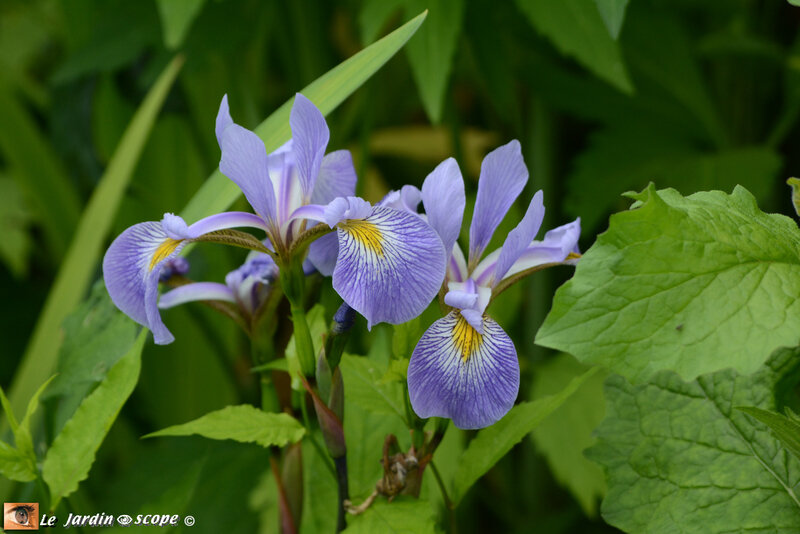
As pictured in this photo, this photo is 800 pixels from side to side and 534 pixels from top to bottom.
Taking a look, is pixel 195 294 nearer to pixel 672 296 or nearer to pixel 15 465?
pixel 15 465

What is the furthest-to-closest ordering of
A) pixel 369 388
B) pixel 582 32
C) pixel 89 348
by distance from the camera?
pixel 582 32 < pixel 89 348 < pixel 369 388

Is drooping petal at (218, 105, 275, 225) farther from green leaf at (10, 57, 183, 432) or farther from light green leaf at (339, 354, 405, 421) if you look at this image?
green leaf at (10, 57, 183, 432)

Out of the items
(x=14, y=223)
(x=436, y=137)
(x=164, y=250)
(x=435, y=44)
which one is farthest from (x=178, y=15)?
(x=436, y=137)

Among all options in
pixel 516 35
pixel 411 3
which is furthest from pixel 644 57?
pixel 411 3

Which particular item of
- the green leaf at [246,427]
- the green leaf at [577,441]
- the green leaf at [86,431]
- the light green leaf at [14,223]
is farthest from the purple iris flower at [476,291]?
the light green leaf at [14,223]

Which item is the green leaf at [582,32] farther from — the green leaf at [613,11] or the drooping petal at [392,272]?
the drooping petal at [392,272]

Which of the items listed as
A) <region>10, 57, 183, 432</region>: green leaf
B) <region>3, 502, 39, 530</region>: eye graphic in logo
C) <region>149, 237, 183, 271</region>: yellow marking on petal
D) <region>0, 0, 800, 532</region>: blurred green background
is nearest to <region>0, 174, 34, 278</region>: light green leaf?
<region>0, 0, 800, 532</region>: blurred green background
